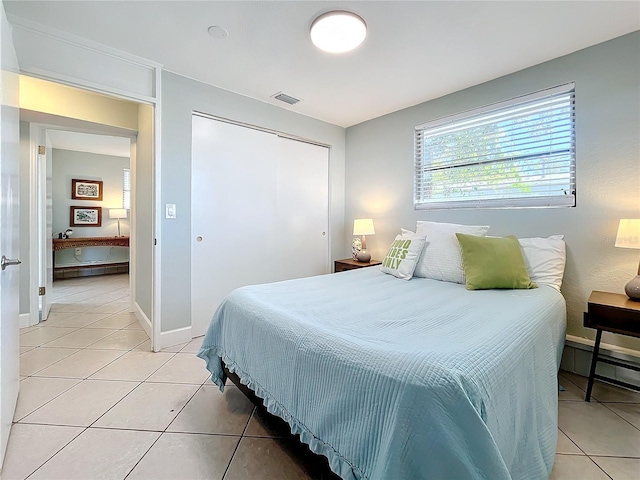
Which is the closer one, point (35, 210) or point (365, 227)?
point (35, 210)

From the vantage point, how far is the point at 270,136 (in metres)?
3.28

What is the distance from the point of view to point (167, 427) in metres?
1.58

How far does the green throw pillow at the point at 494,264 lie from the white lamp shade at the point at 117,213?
6.64 m

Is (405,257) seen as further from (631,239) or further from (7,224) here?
(7,224)

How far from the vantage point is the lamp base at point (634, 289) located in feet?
5.80

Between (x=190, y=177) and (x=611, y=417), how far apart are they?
3453 millimetres

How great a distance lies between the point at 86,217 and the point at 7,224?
551 centimetres

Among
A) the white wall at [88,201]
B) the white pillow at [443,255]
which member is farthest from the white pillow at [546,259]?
the white wall at [88,201]

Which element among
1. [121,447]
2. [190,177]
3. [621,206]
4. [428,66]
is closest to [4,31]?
[190,177]

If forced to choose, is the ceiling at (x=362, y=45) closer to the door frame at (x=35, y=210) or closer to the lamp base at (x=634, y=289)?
the door frame at (x=35, y=210)

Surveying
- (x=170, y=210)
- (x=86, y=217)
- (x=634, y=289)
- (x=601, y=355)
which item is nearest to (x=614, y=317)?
(x=634, y=289)

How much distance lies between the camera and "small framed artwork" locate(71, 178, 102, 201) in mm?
5776

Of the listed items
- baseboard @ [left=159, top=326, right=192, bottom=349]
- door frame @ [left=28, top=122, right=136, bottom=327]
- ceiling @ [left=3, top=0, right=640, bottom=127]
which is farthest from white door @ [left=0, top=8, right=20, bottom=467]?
door frame @ [left=28, top=122, right=136, bottom=327]

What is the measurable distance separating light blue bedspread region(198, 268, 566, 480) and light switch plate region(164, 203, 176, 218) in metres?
1.26
